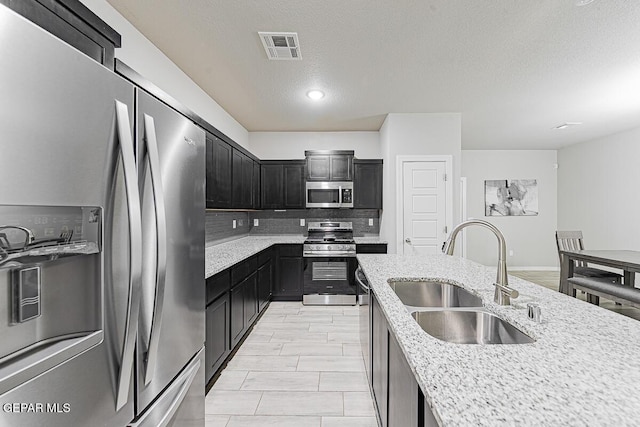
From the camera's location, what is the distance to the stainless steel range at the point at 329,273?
4.85 m

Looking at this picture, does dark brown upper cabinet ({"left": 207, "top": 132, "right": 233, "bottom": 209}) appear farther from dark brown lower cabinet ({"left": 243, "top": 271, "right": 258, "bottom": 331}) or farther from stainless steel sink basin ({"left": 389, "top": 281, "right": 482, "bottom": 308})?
stainless steel sink basin ({"left": 389, "top": 281, "right": 482, "bottom": 308})

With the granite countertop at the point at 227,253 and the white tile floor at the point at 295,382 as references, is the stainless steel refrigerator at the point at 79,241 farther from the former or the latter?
the white tile floor at the point at 295,382

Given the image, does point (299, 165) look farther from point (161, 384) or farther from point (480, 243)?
point (480, 243)

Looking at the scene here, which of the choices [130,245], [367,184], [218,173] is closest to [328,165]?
[367,184]

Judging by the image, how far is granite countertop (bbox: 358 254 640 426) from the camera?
0.70m

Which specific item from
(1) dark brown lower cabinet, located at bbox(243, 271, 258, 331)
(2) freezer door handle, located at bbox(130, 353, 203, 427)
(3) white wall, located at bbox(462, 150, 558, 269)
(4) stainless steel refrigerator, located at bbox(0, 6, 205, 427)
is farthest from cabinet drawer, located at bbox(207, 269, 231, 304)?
(3) white wall, located at bbox(462, 150, 558, 269)

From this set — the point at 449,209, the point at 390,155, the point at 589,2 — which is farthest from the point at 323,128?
the point at 589,2

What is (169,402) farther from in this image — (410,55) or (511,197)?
(511,197)

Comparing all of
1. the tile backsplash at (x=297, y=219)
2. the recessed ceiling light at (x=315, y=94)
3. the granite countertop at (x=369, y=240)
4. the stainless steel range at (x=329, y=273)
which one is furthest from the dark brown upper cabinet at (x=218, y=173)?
the granite countertop at (x=369, y=240)

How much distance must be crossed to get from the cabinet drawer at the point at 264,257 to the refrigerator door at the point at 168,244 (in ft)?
8.20

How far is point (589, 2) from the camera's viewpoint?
7.16 ft

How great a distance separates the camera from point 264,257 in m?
4.38

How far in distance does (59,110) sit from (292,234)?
16.7ft

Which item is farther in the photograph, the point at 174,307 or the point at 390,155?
the point at 390,155
